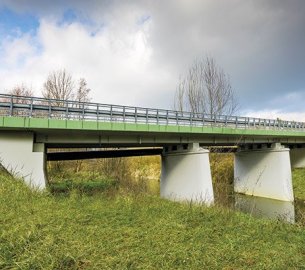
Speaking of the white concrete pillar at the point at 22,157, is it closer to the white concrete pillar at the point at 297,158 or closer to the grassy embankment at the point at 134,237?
the grassy embankment at the point at 134,237

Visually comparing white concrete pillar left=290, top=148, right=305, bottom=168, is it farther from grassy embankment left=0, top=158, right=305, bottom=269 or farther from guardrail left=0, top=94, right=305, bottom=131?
grassy embankment left=0, top=158, right=305, bottom=269

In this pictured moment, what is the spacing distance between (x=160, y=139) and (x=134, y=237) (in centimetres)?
1525

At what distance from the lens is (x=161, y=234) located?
7.14m

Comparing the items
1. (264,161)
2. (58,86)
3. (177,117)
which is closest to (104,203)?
(177,117)

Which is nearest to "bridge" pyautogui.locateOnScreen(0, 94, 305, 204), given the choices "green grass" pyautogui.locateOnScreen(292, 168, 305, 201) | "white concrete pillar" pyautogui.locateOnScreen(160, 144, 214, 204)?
"white concrete pillar" pyautogui.locateOnScreen(160, 144, 214, 204)

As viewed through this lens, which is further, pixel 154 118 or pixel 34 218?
pixel 154 118

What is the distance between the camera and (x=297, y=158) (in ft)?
123

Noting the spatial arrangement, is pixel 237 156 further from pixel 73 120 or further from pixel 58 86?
pixel 58 86

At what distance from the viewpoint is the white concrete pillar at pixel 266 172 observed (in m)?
27.6

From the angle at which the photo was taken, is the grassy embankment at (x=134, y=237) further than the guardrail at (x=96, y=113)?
No

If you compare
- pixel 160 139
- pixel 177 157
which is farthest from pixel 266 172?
pixel 160 139

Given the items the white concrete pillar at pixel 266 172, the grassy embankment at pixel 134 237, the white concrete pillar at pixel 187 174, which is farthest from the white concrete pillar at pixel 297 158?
the grassy embankment at pixel 134 237

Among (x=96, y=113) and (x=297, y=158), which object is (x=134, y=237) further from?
(x=297, y=158)

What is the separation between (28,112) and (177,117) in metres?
9.90
